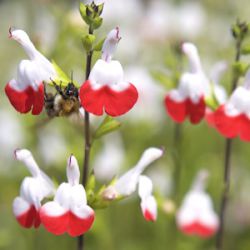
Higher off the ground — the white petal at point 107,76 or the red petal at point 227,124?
the white petal at point 107,76

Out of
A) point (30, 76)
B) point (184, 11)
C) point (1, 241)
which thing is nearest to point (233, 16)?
point (184, 11)

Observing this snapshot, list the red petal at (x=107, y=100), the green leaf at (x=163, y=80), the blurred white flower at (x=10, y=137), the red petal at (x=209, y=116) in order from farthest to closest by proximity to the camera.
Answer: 1. the blurred white flower at (x=10, y=137)
2. the green leaf at (x=163, y=80)
3. the red petal at (x=209, y=116)
4. the red petal at (x=107, y=100)

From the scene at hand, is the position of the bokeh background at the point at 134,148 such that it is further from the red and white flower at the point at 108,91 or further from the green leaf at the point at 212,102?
the red and white flower at the point at 108,91

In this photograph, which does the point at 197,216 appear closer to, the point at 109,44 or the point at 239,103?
the point at 239,103

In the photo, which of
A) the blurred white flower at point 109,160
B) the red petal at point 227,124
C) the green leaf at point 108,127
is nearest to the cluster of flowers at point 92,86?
the green leaf at point 108,127

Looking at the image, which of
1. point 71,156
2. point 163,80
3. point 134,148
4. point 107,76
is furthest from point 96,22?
point 134,148

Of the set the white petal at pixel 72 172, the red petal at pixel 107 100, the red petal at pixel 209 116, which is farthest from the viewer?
the red petal at pixel 209 116

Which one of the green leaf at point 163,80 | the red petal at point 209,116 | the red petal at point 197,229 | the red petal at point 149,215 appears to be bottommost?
the red petal at point 197,229

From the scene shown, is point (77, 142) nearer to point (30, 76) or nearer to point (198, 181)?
point (198, 181)
